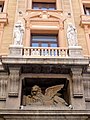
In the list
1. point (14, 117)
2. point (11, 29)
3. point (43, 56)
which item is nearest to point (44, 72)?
point (43, 56)

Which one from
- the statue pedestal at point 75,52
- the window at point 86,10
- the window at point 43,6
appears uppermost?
the window at point 43,6

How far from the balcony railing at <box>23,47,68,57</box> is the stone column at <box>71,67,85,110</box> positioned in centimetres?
107

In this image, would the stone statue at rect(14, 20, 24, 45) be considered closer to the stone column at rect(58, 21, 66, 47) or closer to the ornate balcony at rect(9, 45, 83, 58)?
the ornate balcony at rect(9, 45, 83, 58)

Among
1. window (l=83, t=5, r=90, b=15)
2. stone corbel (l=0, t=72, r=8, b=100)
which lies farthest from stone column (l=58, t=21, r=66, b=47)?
stone corbel (l=0, t=72, r=8, b=100)

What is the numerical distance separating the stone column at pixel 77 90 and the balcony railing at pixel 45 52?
1071mm

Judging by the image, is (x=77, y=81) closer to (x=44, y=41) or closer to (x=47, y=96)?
(x=47, y=96)

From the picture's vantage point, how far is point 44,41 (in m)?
13.5

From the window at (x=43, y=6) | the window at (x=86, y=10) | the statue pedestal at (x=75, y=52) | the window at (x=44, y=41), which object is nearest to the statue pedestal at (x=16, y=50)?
the window at (x=44, y=41)

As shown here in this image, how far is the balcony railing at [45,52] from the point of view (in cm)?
1131

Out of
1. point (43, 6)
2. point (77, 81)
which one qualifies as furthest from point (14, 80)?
point (43, 6)

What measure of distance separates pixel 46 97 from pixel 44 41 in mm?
3866

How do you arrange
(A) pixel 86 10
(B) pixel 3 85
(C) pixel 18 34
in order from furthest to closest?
(A) pixel 86 10 < (C) pixel 18 34 < (B) pixel 3 85

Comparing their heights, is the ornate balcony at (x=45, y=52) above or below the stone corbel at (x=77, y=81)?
above

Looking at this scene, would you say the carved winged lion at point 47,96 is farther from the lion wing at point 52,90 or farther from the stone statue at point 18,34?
the stone statue at point 18,34
